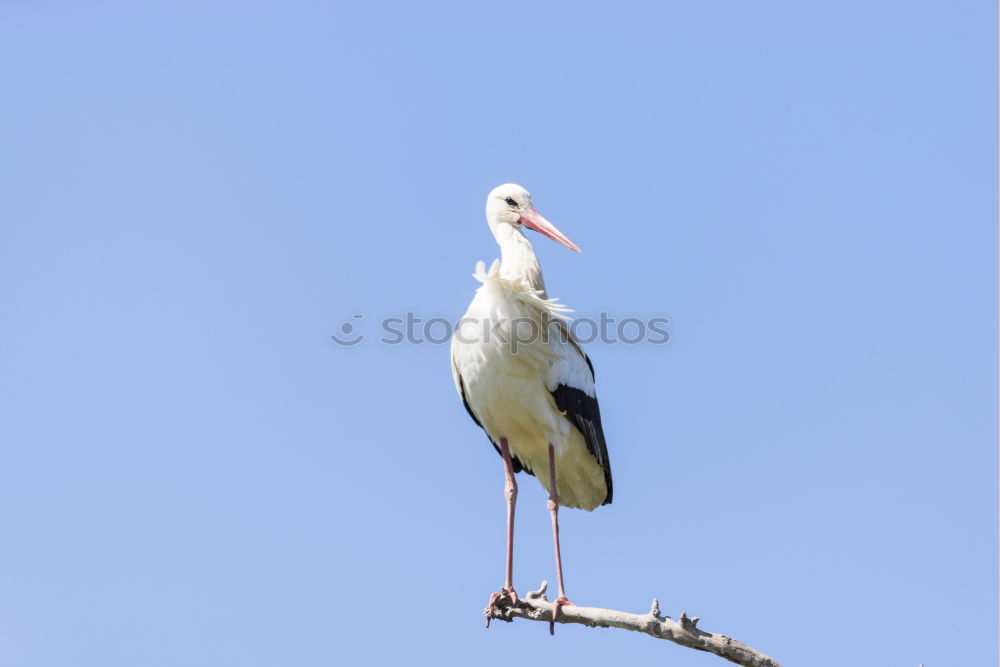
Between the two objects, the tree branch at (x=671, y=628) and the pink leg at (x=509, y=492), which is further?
the pink leg at (x=509, y=492)

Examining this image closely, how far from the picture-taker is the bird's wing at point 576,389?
747cm

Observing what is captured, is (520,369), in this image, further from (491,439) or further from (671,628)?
(671,628)

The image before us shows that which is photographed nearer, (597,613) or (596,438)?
(597,613)

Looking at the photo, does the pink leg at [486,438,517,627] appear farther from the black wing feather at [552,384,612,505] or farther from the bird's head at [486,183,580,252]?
the bird's head at [486,183,580,252]

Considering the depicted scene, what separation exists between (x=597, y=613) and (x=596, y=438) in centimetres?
170

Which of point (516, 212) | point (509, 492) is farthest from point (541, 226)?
point (509, 492)

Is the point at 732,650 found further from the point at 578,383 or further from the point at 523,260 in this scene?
the point at 523,260

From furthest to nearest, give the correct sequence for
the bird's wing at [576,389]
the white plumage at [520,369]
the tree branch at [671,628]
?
the bird's wing at [576,389]
the white plumage at [520,369]
the tree branch at [671,628]

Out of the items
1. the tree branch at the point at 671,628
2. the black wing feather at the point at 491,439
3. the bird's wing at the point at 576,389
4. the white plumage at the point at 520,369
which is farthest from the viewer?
the black wing feather at the point at 491,439

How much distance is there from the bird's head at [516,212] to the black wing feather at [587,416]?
879 millimetres

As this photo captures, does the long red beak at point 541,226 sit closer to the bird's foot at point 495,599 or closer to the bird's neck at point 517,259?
the bird's neck at point 517,259

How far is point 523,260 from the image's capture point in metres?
7.64

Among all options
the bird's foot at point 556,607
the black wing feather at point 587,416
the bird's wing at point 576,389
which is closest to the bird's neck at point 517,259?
the bird's wing at point 576,389

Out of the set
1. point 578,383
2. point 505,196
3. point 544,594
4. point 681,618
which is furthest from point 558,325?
point 681,618
